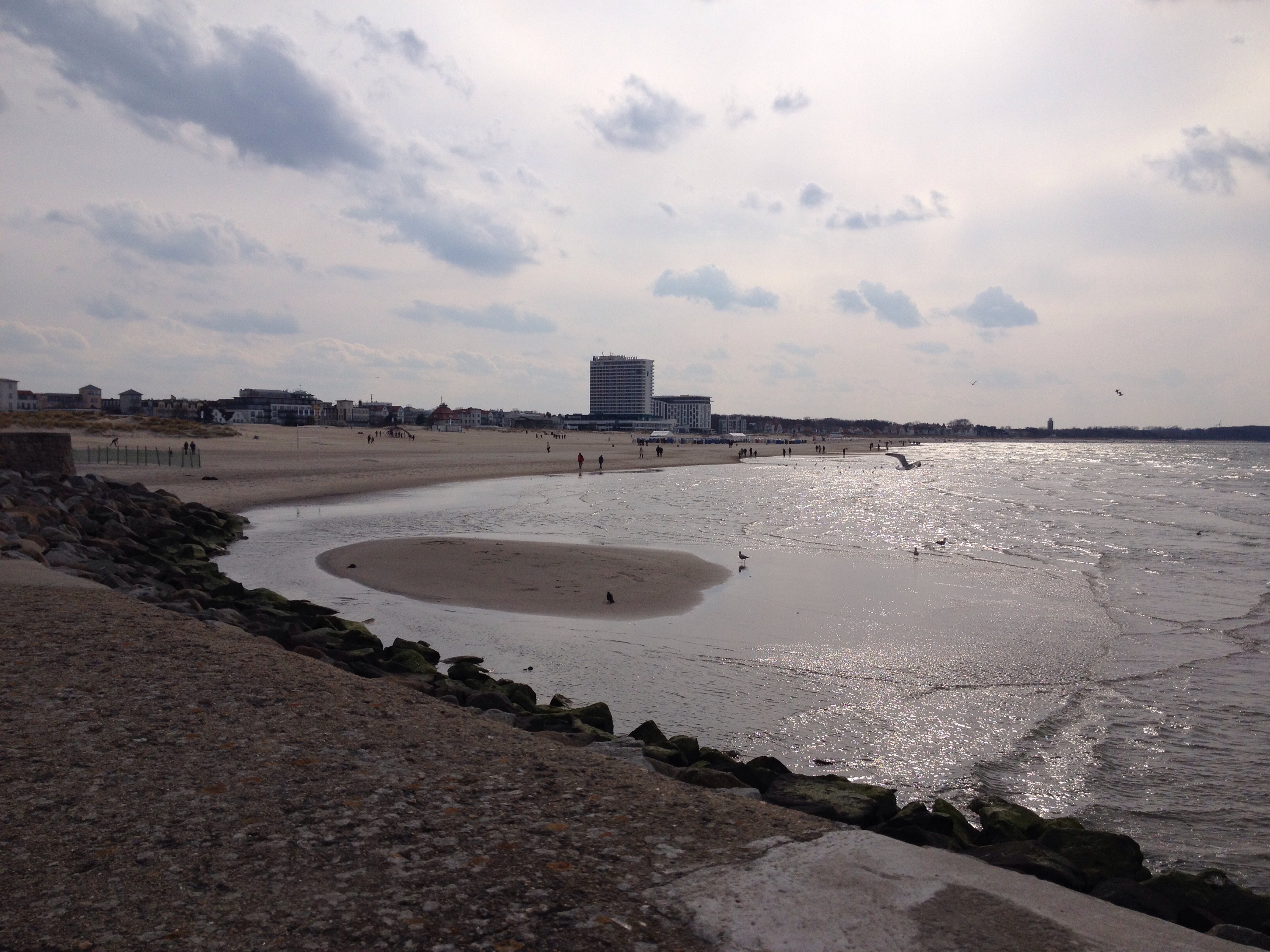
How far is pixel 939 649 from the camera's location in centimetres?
1233

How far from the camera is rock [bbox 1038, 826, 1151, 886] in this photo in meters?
5.27

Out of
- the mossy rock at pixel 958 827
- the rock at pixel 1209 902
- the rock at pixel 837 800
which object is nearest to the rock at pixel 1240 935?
the rock at pixel 1209 902

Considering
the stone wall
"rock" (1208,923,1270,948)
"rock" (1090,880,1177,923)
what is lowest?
"rock" (1208,923,1270,948)

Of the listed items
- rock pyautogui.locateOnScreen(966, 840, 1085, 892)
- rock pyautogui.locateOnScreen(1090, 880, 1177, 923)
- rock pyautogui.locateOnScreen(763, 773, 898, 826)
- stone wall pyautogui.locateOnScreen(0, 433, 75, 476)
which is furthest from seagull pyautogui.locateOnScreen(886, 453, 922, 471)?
rock pyautogui.locateOnScreen(1090, 880, 1177, 923)

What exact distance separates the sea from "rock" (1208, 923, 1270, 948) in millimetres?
1709

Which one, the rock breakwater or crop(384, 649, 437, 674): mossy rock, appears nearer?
the rock breakwater

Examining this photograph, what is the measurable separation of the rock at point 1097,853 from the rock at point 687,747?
265cm

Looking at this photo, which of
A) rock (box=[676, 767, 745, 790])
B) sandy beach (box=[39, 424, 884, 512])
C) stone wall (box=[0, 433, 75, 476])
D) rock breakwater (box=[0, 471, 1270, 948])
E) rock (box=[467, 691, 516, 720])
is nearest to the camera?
rock breakwater (box=[0, 471, 1270, 948])

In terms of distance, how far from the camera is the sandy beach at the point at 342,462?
3384 centimetres

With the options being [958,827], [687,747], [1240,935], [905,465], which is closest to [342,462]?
[905,465]

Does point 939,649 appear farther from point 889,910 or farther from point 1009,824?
point 889,910

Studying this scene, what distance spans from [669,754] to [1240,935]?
3765 millimetres

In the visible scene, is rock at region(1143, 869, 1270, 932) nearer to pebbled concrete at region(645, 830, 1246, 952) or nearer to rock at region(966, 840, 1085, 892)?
rock at region(966, 840, 1085, 892)

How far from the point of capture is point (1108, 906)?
431cm
